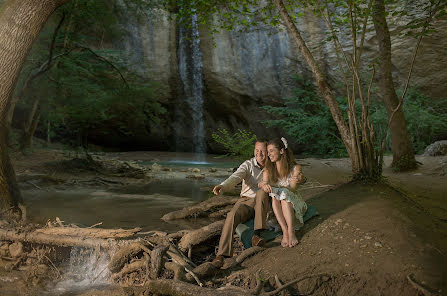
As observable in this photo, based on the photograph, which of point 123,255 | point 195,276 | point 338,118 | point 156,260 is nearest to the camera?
point 195,276

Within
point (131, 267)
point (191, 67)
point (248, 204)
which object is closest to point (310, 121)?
point (191, 67)

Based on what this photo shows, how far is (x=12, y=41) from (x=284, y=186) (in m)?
3.99

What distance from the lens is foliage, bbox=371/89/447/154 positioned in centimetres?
1348

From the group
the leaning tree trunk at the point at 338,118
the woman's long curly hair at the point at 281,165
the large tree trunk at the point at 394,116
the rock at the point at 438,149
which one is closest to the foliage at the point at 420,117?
the rock at the point at 438,149

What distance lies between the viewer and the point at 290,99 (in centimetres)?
1780

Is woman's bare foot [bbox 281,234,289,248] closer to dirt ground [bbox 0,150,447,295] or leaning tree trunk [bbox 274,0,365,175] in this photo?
dirt ground [bbox 0,150,447,295]

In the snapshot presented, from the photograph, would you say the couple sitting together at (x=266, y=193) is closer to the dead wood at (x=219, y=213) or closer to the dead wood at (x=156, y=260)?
the dead wood at (x=156, y=260)

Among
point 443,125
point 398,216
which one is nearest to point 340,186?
point 398,216

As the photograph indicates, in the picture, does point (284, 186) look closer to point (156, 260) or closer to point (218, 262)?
point (218, 262)

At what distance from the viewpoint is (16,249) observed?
4430mm

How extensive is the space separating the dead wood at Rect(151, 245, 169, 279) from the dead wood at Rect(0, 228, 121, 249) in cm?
58

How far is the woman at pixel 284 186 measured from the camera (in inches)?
152

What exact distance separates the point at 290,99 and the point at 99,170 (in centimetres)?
996

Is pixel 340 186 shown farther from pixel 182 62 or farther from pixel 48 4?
pixel 182 62
